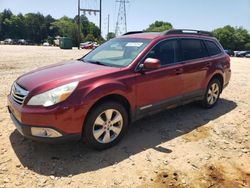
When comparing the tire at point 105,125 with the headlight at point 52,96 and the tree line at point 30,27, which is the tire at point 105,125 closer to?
the headlight at point 52,96

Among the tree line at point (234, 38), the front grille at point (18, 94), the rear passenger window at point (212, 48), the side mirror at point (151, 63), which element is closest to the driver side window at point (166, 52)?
the side mirror at point (151, 63)

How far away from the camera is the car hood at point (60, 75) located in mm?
4039

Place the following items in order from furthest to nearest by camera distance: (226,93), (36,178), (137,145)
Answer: (226,93) → (137,145) → (36,178)

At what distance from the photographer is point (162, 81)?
5.05m

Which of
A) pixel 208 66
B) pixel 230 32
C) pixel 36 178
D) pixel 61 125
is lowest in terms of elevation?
pixel 36 178

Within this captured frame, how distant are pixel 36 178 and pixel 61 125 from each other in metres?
0.73

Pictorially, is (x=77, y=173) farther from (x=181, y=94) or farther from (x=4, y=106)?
(x=4, y=106)

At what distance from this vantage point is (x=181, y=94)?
18.3ft

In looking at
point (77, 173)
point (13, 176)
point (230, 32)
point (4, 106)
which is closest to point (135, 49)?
point (77, 173)

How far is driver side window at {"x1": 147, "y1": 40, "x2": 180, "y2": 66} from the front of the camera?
5.04 metres

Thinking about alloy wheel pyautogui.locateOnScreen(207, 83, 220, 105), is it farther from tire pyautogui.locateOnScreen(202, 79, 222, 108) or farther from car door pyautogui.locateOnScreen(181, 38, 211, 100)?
car door pyautogui.locateOnScreen(181, 38, 211, 100)

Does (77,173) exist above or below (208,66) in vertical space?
below

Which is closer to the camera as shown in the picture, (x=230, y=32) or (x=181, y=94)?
(x=181, y=94)

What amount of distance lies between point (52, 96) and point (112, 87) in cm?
89
